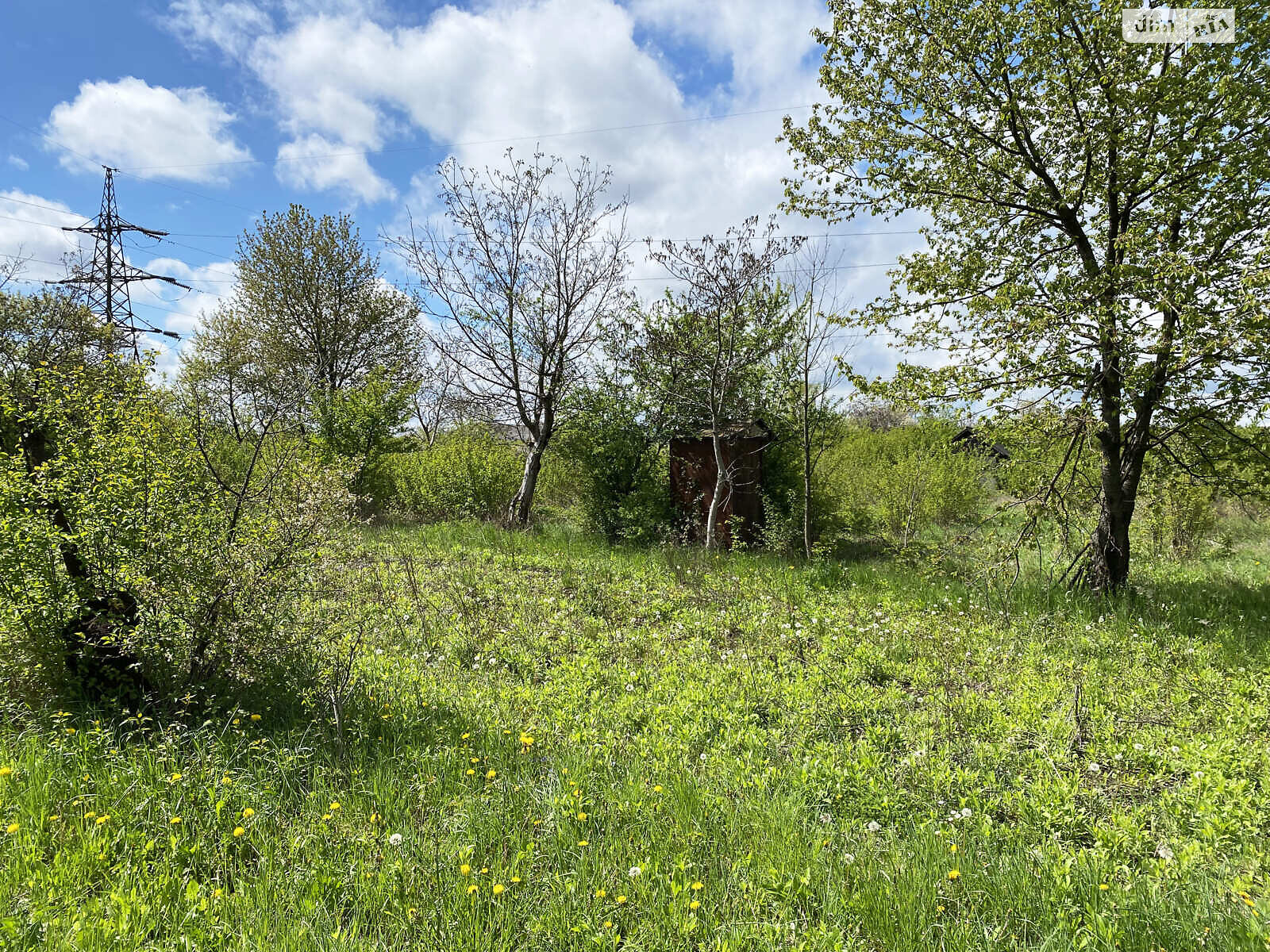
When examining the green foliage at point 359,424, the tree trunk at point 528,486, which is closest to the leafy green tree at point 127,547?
the tree trunk at point 528,486

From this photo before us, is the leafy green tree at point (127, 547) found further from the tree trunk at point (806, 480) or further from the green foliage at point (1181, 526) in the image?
the green foliage at point (1181, 526)

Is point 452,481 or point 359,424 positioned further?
point 359,424

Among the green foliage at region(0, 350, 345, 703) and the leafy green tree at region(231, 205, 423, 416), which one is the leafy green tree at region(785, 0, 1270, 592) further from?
the leafy green tree at region(231, 205, 423, 416)

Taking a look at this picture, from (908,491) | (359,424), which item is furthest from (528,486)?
(908,491)

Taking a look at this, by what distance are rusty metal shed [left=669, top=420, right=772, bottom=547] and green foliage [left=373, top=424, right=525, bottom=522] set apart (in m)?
5.25

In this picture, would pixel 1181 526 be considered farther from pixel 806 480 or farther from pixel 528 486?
pixel 528 486

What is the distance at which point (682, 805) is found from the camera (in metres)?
2.90

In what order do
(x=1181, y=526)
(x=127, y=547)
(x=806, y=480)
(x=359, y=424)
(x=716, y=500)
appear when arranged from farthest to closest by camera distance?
(x=359, y=424) < (x=1181, y=526) < (x=716, y=500) < (x=806, y=480) < (x=127, y=547)

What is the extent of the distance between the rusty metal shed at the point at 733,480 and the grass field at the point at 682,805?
5277mm

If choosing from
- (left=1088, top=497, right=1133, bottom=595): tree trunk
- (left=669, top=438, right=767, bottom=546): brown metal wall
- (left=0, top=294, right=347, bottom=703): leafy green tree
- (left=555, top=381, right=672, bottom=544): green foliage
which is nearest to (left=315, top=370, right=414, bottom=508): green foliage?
(left=555, top=381, right=672, bottom=544): green foliage

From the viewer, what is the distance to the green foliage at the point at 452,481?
1423cm

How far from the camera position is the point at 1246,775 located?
3215 mm

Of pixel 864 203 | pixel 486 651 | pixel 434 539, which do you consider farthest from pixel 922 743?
pixel 434 539

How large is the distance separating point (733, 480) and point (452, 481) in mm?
7260
